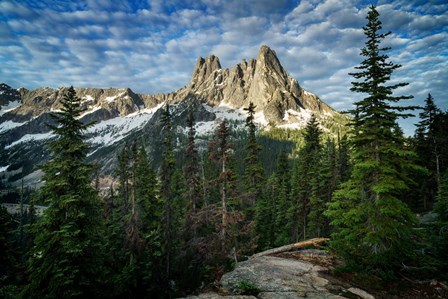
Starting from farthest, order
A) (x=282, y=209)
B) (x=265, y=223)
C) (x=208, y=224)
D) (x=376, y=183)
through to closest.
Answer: (x=282, y=209) < (x=265, y=223) < (x=208, y=224) < (x=376, y=183)

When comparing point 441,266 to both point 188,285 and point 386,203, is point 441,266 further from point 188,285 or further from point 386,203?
point 188,285

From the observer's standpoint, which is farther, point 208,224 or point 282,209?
point 282,209

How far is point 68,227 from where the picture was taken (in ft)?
53.6

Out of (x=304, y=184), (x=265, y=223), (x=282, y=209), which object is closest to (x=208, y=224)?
(x=304, y=184)

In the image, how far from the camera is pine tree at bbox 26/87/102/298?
15941 mm

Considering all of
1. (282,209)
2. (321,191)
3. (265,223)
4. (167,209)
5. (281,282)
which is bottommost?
(265,223)

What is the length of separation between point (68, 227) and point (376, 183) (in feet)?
57.6

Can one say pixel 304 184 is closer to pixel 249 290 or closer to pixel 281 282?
pixel 281 282

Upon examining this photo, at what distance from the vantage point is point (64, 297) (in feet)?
51.3

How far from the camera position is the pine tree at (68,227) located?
15.9 metres

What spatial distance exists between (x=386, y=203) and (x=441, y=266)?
3458mm

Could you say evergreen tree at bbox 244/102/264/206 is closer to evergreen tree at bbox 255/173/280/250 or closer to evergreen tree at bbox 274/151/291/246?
evergreen tree at bbox 255/173/280/250

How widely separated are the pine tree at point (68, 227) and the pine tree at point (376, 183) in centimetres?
1483

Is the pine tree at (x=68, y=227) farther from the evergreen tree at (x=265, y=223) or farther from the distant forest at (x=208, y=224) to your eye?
the evergreen tree at (x=265, y=223)
